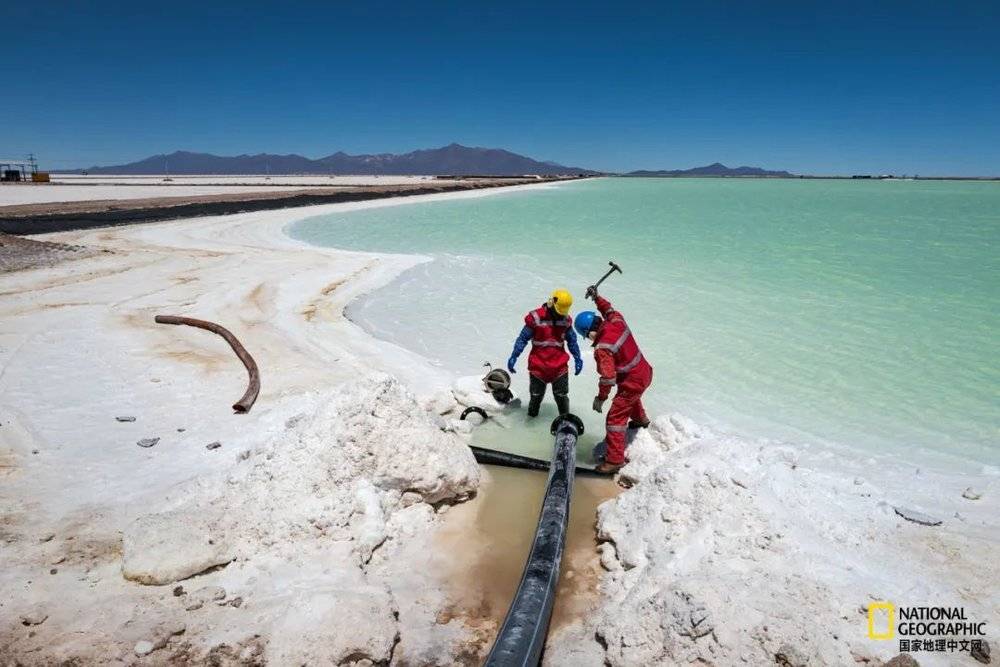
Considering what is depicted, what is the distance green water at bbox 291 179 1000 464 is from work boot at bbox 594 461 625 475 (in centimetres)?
105

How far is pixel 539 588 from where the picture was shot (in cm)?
309

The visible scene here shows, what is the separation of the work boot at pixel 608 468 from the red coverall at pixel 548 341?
3.58 feet

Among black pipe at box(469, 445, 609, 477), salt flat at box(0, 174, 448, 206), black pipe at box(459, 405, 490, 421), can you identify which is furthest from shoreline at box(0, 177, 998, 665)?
salt flat at box(0, 174, 448, 206)

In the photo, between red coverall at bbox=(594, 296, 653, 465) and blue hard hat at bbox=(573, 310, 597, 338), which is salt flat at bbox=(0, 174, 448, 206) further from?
red coverall at bbox=(594, 296, 653, 465)

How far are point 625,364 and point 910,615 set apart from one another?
249cm

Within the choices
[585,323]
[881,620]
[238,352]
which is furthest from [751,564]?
[238,352]

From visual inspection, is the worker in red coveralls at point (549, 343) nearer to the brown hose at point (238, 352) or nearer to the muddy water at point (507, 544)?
the muddy water at point (507, 544)

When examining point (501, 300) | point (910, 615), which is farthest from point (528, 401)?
point (501, 300)

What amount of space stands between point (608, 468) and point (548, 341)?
1373 millimetres

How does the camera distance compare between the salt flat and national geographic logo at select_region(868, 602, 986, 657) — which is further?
the salt flat

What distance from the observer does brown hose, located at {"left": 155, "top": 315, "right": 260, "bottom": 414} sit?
5566 millimetres

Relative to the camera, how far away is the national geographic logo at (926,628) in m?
2.77

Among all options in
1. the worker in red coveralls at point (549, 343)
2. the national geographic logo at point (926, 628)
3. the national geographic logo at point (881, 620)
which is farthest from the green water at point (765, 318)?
the national geographic logo at point (881, 620)

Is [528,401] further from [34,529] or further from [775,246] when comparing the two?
[775,246]
